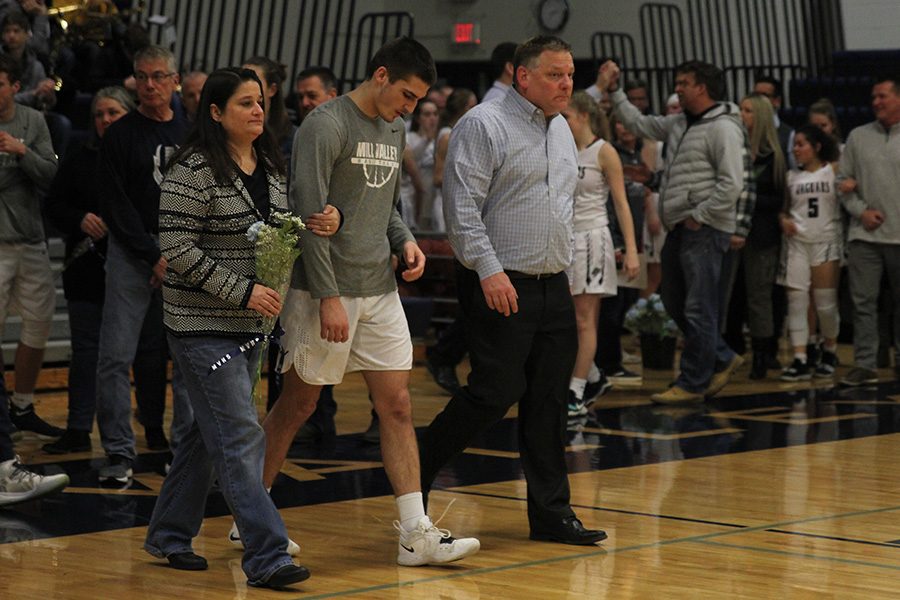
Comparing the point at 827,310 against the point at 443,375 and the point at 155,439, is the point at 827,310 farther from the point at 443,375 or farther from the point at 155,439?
the point at 155,439

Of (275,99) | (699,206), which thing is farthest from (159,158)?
(699,206)

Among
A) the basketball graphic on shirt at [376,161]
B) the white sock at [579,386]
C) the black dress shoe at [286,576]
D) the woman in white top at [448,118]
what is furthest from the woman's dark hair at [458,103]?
the black dress shoe at [286,576]

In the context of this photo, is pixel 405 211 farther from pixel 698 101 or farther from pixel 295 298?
pixel 295 298

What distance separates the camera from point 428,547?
4621mm

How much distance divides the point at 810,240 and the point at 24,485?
20.0 feet

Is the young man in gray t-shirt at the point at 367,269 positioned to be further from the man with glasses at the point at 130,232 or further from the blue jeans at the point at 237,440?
the man with glasses at the point at 130,232

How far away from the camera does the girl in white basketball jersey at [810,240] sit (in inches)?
398

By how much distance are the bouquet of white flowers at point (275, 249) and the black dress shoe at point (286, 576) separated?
71 centimetres

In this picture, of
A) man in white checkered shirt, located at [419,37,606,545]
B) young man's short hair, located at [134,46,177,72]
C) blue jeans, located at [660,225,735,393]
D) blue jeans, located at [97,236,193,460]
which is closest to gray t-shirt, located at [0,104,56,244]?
blue jeans, located at [97,236,193,460]

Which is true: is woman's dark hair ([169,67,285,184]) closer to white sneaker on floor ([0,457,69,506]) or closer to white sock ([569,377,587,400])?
white sneaker on floor ([0,457,69,506])

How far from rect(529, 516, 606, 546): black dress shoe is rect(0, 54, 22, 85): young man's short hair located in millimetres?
3168

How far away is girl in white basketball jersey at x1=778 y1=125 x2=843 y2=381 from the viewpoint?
10.1 meters

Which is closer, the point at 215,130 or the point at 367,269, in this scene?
the point at 215,130

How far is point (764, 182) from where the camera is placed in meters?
10.0
